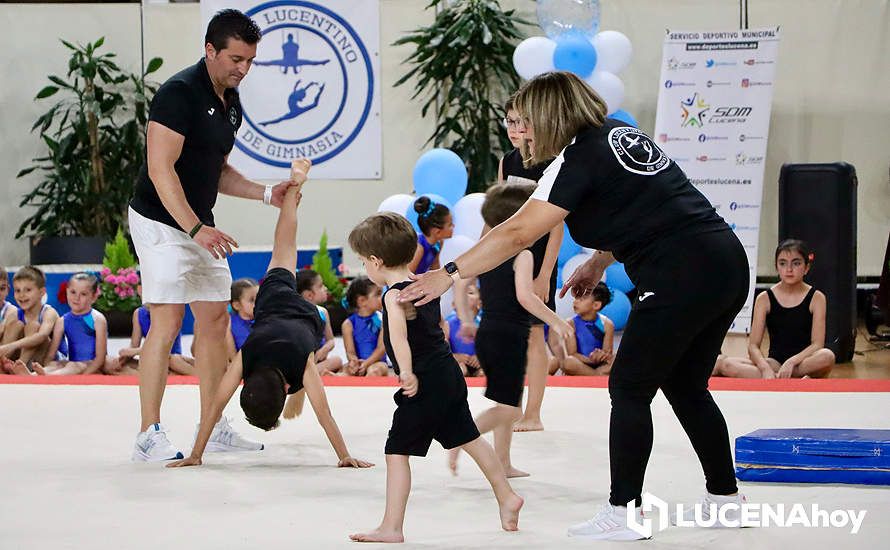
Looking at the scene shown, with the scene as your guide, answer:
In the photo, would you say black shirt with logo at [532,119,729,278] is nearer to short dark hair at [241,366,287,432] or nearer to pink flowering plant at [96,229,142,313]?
short dark hair at [241,366,287,432]

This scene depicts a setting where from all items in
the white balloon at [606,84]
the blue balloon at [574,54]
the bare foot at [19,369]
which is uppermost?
the blue balloon at [574,54]

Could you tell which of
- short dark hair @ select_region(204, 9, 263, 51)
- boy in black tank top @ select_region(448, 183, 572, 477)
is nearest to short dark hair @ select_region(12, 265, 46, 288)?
short dark hair @ select_region(204, 9, 263, 51)

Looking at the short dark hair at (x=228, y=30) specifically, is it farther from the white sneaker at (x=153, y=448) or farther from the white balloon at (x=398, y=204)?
the white balloon at (x=398, y=204)

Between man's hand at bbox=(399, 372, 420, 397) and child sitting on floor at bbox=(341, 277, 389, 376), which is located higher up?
man's hand at bbox=(399, 372, 420, 397)

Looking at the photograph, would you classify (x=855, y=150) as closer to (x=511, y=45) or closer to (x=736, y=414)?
(x=511, y=45)

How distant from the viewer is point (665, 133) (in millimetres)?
7820

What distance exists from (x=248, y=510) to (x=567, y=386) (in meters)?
2.29

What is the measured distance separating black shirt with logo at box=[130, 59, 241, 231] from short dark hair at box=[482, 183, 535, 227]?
0.95 meters

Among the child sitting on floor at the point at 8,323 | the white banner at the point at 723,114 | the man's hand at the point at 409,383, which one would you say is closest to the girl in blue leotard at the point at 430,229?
the white banner at the point at 723,114

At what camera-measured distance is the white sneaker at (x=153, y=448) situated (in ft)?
12.0

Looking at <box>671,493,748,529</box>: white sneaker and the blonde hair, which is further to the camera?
<box>671,493,748,529</box>: white sneaker

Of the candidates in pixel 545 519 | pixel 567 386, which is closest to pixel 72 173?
pixel 567 386

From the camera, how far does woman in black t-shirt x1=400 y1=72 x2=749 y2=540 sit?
8.23 feet

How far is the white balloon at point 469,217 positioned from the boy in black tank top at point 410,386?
13.3 feet
